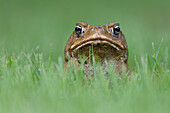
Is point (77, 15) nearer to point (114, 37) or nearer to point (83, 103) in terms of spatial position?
point (114, 37)

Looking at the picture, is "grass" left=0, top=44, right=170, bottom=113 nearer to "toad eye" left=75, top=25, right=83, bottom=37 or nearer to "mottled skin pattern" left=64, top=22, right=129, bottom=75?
"mottled skin pattern" left=64, top=22, right=129, bottom=75

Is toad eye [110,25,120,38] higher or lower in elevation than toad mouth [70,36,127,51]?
higher

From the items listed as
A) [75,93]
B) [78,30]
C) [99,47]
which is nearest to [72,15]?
[78,30]

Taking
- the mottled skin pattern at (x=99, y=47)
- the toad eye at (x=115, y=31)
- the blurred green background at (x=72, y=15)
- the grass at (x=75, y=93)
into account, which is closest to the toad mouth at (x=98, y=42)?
the mottled skin pattern at (x=99, y=47)

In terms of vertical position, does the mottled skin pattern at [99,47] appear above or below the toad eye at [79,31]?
below

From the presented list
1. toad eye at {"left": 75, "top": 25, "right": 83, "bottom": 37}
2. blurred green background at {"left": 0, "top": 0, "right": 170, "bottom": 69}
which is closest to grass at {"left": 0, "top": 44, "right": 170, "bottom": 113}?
toad eye at {"left": 75, "top": 25, "right": 83, "bottom": 37}

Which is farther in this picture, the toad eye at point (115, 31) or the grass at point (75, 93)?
the toad eye at point (115, 31)

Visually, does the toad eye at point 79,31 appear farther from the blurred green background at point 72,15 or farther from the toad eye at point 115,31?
the blurred green background at point 72,15

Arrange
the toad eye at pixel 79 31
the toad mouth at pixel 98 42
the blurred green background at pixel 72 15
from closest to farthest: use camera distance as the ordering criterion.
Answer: the toad mouth at pixel 98 42
the toad eye at pixel 79 31
the blurred green background at pixel 72 15
